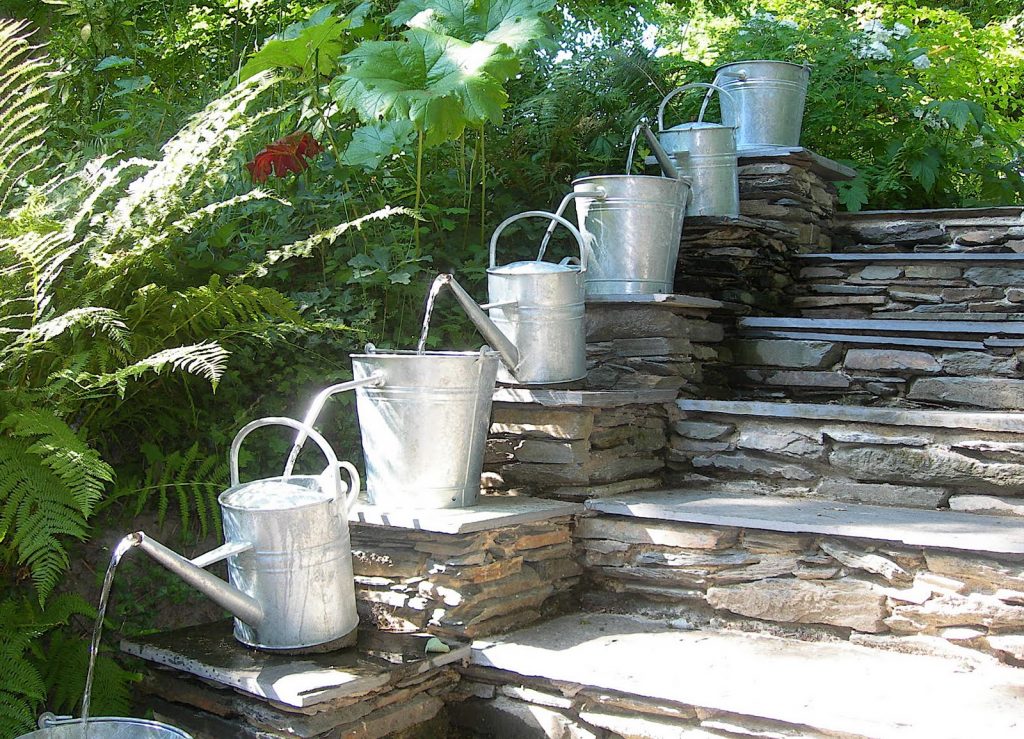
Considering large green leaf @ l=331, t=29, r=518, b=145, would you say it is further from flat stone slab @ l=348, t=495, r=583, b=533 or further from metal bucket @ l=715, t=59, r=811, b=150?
metal bucket @ l=715, t=59, r=811, b=150

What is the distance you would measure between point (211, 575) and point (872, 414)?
5.98 feet

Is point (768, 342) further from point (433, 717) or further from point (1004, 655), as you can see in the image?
point (433, 717)

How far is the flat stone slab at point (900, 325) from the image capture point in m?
3.25

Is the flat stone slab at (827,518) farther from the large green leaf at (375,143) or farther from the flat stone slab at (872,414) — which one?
the large green leaf at (375,143)

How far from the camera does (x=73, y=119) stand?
395cm

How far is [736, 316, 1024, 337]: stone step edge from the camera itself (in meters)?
3.25

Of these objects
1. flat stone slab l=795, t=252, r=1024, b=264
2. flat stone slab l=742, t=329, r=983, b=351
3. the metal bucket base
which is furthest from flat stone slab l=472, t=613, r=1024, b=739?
flat stone slab l=795, t=252, r=1024, b=264

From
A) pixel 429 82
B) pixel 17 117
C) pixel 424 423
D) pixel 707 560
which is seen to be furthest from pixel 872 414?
pixel 17 117

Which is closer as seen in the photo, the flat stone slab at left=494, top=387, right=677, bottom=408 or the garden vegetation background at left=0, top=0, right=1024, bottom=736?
the garden vegetation background at left=0, top=0, right=1024, bottom=736

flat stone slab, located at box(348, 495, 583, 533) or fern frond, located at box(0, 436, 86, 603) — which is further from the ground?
fern frond, located at box(0, 436, 86, 603)

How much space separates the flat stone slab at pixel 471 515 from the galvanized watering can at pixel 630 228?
85 cm

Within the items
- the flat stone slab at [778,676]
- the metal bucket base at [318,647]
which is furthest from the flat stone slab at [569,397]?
the metal bucket base at [318,647]

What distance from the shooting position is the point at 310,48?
10.3 ft

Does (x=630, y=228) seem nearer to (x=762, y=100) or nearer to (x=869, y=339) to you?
(x=869, y=339)
